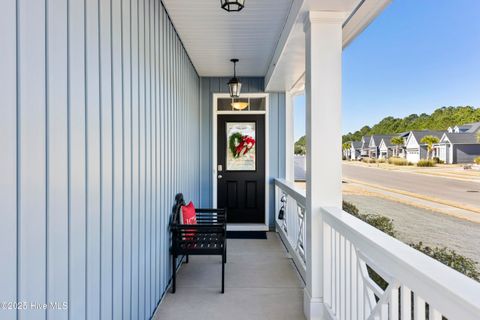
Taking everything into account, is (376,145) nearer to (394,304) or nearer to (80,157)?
(394,304)

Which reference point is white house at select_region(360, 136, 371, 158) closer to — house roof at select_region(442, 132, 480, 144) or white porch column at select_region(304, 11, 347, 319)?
white porch column at select_region(304, 11, 347, 319)

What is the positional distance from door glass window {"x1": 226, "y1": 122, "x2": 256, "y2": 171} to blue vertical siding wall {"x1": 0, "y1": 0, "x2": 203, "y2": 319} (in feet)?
9.37

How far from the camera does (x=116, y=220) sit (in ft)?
5.77

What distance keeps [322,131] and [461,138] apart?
1.16 m

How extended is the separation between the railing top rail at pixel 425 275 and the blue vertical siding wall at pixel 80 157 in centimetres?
128

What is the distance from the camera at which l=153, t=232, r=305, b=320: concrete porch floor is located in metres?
2.55

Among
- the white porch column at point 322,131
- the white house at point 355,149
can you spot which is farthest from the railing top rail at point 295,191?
the white house at point 355,149

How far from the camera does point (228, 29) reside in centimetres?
326

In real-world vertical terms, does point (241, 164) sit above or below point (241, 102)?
below

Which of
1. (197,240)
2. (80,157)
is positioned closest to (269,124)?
(197,240)
